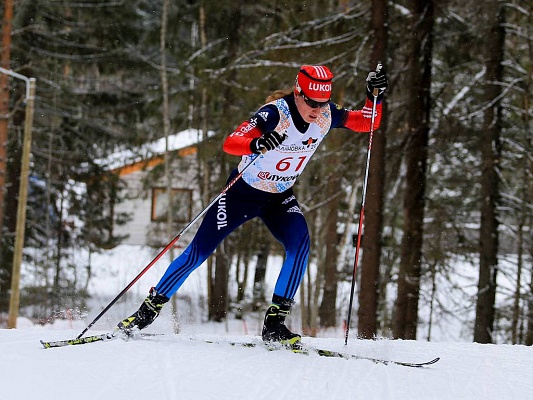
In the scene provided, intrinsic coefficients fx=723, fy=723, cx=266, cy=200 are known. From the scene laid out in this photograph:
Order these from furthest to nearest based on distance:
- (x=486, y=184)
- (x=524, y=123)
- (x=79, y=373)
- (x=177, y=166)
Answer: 1. (x=177, y=166)
2. (x=524, y=123)
3. (x=486, y=184)
4. (x=79, y=373)

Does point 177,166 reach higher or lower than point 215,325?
higher

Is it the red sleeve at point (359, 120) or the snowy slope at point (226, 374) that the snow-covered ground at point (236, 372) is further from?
the red sleeve at point (359, 120)

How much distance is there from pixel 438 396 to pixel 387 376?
392 mm

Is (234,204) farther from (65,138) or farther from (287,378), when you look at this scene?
(65,138)

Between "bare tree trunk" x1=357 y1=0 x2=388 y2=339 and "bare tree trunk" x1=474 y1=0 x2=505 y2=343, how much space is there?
2.33m

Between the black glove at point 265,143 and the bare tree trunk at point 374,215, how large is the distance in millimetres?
6666

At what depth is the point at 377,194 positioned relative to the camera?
36.9ft

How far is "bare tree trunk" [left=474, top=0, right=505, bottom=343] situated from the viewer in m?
12.6

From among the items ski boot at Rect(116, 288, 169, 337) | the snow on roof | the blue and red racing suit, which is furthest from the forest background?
ski boot at Rect(116, 288, 169, 337)

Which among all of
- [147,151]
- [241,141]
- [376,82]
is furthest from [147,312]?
[147,151]

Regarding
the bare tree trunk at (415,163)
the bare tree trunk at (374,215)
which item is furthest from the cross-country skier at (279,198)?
the bare tree trunk at (415,163)

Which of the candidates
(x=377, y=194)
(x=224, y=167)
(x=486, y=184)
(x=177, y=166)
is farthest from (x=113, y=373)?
(x=177, y=166)

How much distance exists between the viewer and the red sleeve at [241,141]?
4.48m

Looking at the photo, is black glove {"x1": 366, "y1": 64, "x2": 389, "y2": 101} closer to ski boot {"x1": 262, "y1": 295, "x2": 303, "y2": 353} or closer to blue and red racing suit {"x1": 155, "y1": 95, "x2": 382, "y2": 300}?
blue and red racing suit {"x1": 155, "y1": 95, "x2": 382, "y2": 300}
